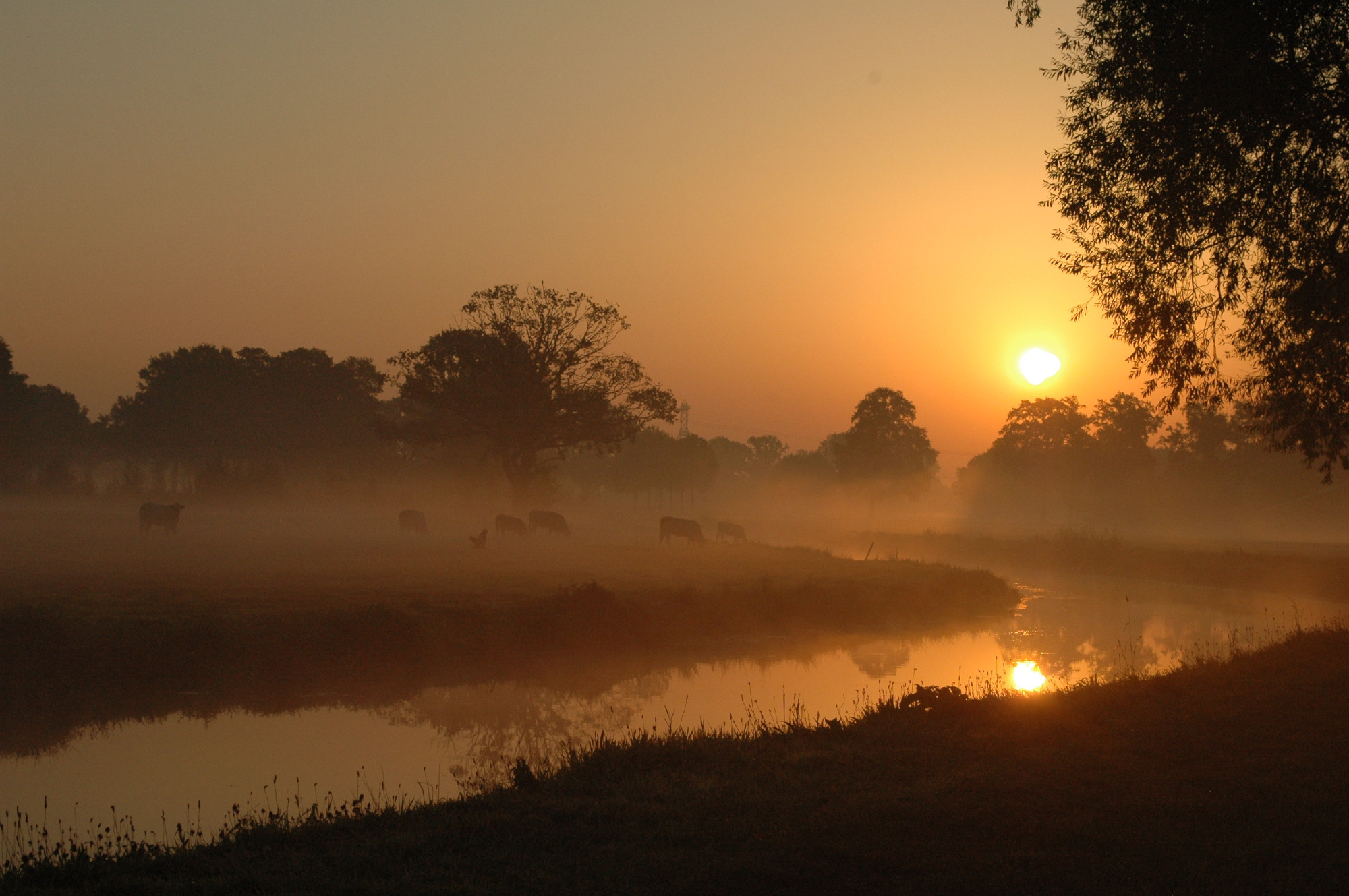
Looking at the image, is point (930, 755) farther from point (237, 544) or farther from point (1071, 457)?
point (1071, 457)

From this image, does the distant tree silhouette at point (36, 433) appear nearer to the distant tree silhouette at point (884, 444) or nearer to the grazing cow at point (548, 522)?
Answer: the grazing cow at point (548, 522)

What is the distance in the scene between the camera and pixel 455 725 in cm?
1477

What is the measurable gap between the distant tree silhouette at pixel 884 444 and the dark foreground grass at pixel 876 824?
72650mm

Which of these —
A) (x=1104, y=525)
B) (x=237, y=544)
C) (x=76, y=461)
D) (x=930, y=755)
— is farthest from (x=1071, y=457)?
(x=76, y=461)

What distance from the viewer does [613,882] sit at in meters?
5.96

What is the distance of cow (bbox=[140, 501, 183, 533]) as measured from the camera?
3681 centimetres

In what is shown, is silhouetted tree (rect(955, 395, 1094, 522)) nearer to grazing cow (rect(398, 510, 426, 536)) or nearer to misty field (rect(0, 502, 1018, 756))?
misty field (rect(0, 502, 1018, 756))

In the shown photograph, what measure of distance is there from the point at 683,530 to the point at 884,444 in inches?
1721

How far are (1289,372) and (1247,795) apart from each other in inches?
363

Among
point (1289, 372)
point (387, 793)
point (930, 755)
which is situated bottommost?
point (387, 793)

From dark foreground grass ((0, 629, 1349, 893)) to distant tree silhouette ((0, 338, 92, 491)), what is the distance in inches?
2694

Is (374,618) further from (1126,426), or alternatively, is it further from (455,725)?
(1126,426)

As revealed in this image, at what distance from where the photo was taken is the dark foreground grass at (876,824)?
19.7 feet

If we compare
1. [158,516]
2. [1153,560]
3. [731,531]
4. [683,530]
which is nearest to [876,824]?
[683,530]
